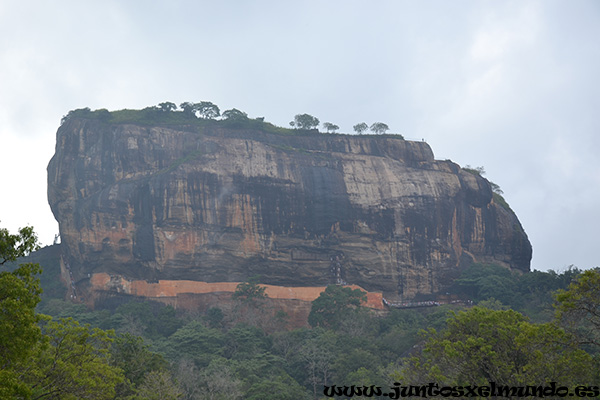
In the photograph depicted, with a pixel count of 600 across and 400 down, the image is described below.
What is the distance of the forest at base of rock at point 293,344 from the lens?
14680 millimetres

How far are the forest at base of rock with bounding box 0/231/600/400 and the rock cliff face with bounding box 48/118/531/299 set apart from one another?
336 cm

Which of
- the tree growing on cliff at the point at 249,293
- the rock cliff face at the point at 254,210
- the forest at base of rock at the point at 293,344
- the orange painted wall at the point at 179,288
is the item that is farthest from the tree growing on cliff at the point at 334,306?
the tree growing on cliff at the point at 249,293

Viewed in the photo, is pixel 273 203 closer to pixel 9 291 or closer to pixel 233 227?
pixel 233 227

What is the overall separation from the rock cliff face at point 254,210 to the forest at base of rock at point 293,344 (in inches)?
132

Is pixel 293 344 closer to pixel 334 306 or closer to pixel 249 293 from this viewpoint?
pixel 334 306

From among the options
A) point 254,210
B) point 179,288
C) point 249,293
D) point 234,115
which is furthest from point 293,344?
point 234,115

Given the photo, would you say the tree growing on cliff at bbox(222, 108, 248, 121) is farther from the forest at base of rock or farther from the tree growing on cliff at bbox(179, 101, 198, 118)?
the forest at base of rock

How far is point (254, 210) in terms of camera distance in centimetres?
4803

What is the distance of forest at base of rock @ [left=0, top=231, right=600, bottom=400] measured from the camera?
1468 cm

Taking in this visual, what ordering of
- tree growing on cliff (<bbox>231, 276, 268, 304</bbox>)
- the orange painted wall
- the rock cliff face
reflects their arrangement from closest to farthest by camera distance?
tree growing on cliff (<bbox>231, 276, 268, 304</bbox>) < the orange painted wall < the rock cliff face

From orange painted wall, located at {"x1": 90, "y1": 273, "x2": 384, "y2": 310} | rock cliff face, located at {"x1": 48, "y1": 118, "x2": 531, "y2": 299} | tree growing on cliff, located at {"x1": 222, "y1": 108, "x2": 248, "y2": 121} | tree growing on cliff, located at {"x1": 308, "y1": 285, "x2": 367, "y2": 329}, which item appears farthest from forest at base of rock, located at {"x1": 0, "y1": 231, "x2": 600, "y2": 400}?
tree growing on cliff, located at {"x1": 222, "y1": 108, "x2": 248, "y2": 121}

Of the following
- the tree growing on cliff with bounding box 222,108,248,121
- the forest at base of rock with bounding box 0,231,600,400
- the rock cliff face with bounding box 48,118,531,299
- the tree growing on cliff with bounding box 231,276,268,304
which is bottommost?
the forest at base of rock with bounding box 0,231,600,400

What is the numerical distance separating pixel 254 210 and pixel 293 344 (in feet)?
46.6

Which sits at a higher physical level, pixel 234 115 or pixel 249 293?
pixel 234 115
